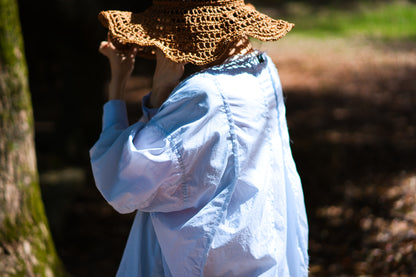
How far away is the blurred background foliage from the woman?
618 millimetres

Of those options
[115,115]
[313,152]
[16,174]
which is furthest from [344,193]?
[115,115]

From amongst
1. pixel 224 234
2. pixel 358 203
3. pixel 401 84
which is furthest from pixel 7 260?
pixel 401 84

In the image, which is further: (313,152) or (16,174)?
(313,152)

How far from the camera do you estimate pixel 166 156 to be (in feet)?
5.50

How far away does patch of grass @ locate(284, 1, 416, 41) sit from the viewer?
54.2ft

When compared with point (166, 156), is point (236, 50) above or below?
above

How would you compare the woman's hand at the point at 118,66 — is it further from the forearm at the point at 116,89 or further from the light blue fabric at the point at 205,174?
the light blue fabric at the point at 205,174

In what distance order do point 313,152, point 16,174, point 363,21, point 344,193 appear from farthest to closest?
point 363,21 < point 313,152 < point 344,193 < point 16,174

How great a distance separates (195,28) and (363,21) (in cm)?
1773

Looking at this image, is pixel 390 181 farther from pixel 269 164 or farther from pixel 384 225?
pixel 269 164

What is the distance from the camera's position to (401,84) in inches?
431

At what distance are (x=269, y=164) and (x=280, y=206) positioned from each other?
0.16 m

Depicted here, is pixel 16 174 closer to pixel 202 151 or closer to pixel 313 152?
pixel 202 151

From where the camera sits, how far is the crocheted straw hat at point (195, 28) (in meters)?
1.77
